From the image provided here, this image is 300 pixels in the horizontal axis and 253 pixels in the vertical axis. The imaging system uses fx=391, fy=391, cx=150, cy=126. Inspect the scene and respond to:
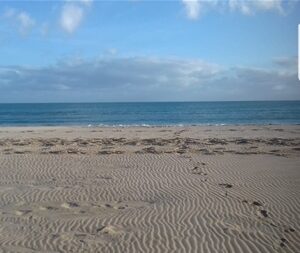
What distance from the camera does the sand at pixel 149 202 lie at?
7168 mm

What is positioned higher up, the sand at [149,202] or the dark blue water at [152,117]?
the sand at [149,202]

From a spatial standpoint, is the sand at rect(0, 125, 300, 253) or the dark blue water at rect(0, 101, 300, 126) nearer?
the sand at rect(0, 125, 300, 253)

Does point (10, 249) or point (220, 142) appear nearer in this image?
point (10, 249)

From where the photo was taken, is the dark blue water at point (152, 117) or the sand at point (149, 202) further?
the dark blue water at point (152, 117)

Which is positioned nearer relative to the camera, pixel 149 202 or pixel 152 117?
pixel 149 202

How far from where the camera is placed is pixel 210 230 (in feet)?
25.3

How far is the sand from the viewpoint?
7168mm

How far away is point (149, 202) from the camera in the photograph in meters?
9.84

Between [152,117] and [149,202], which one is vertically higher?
[149,202]

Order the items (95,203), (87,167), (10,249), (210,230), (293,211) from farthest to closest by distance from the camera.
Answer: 1. (87,167)
2. (95,203)
3. (293,211)
4. (210,230)
5. (10,249)

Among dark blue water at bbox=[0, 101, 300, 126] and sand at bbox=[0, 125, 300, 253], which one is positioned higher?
sand at bbox=[0, 125, 300, 253]

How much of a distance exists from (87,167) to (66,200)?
15.1ft

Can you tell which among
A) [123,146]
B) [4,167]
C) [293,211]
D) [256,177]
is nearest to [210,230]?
[293,211]

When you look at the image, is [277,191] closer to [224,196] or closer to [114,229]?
[224,196]
